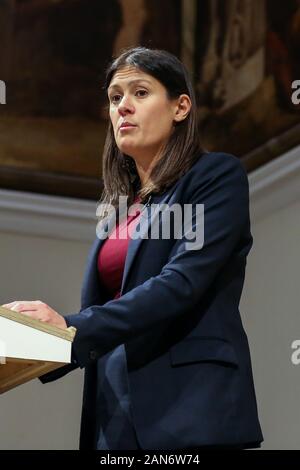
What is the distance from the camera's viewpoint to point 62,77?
9.94 meters

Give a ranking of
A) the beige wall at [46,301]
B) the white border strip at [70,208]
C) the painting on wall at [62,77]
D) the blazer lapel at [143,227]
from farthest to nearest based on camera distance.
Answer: the painting on wall at [62,77], the beige wall at [46,301], the white border strip at [70,208], the blazer lapel at [143,227]

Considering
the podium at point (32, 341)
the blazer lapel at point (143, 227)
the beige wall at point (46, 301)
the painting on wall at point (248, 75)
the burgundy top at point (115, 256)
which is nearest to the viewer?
the podium at point (32, 341)

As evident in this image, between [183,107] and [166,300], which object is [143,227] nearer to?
[166,300]

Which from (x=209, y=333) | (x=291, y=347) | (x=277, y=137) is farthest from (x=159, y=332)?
(x=277, y=137)

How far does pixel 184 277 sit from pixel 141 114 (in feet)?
2.01

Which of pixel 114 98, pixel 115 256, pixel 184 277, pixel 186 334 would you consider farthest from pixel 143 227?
pixel 114 98

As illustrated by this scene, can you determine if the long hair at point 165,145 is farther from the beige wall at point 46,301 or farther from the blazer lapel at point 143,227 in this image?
the beige wall at point 46,301

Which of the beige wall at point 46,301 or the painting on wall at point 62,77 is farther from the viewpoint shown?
the painting on wall at point 62,77

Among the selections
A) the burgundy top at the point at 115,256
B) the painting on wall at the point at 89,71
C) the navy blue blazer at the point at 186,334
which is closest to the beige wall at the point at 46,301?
the painting on wall at the point at 89,71

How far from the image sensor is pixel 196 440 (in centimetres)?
280

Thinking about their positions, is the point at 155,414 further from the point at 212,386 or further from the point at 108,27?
the point at 108,27

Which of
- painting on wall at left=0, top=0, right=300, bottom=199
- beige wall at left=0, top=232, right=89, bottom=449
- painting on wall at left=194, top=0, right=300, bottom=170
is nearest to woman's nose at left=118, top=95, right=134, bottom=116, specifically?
painting on wall at left=194, top=0, right=300, bottom=170

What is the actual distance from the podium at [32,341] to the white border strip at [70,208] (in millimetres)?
6206

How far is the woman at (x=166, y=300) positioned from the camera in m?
2.83
